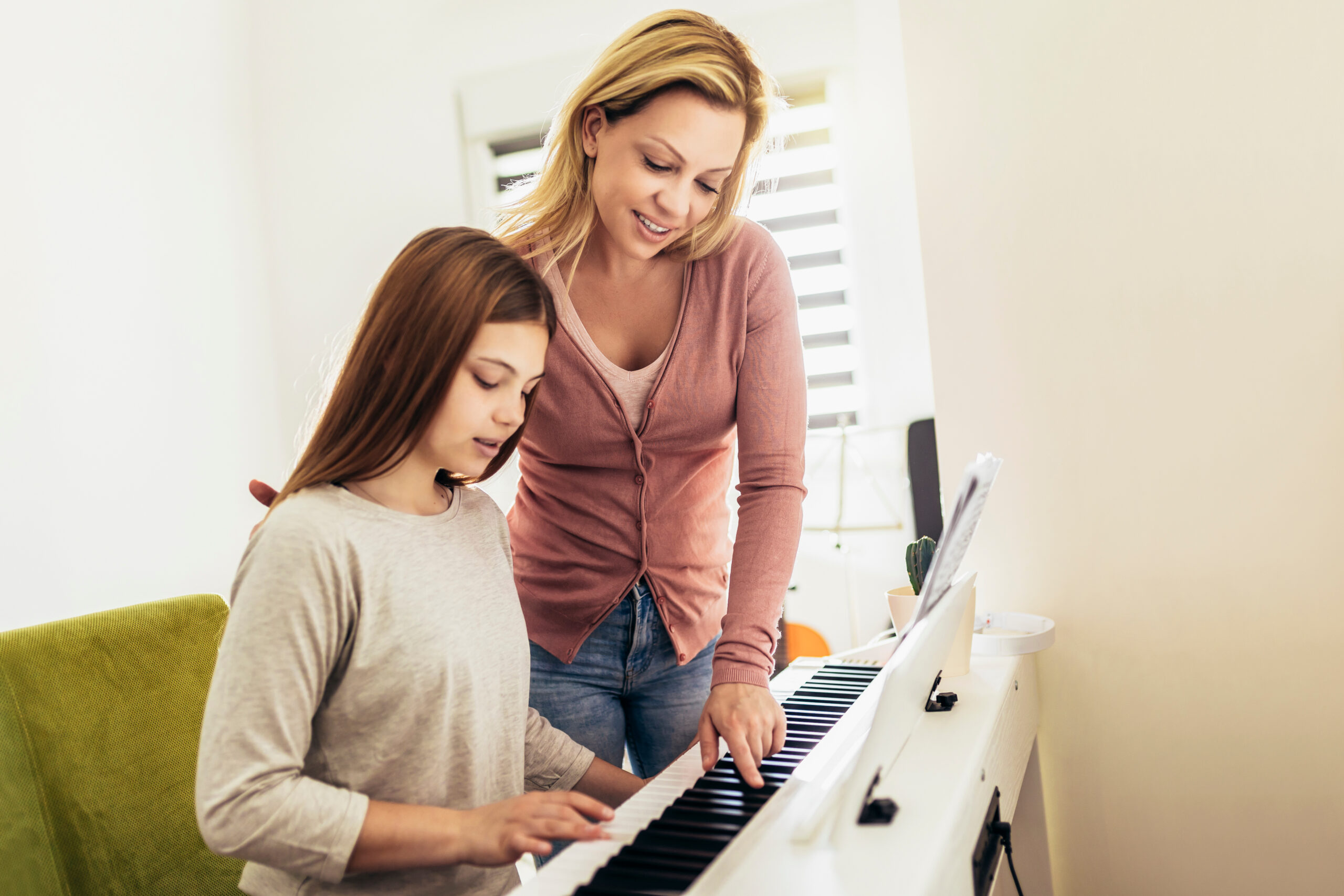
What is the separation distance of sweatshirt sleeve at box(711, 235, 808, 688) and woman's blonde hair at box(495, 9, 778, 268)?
3.6 inches

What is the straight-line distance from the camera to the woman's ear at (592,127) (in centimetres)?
108

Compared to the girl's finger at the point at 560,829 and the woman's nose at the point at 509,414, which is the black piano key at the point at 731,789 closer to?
the girl's finger at the point at 560,829

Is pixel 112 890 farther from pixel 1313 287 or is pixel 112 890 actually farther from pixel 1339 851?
pixel 1313 287

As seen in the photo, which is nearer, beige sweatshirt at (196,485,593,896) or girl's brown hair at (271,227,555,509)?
beige sweatshirt at (196,485,593,896)

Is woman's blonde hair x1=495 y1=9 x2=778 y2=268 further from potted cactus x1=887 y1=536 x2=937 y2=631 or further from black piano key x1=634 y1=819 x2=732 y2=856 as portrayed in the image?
black piano key x1=634 y1=819 x2=732 y2=856

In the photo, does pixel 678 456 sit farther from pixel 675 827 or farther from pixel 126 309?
pixel 126 309

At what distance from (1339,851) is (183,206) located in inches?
134

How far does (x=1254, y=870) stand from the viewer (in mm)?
1465

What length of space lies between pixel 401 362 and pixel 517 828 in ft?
1.41

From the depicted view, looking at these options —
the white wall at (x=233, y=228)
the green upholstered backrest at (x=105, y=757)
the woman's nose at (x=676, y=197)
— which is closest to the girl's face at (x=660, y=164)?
the woman's nose at (x=676, y=197)

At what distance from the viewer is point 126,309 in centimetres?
275

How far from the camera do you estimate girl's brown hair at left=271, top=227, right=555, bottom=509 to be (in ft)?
2.85

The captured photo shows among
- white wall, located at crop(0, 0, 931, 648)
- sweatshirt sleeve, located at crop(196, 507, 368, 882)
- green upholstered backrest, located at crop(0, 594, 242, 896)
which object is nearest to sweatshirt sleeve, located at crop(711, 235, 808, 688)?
sweatshirt sleeve, located at crop(196, 507, 368, 882)

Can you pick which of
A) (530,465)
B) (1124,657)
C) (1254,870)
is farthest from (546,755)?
(1254,870)
